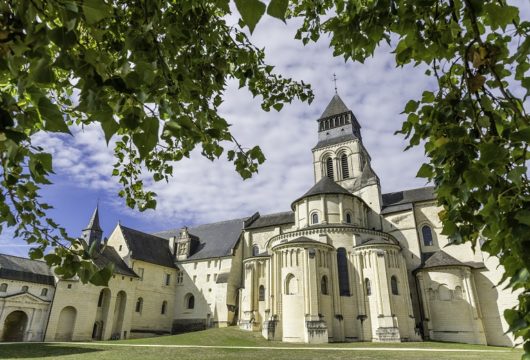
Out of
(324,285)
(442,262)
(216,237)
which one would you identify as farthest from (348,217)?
(216,237)

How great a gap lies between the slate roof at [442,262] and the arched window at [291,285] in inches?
452

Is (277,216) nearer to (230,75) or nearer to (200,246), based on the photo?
(200,246)

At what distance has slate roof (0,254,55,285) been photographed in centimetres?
2969

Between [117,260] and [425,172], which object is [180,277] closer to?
[117,260]

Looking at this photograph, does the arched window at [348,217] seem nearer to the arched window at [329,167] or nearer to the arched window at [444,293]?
the arched window at [444,293]

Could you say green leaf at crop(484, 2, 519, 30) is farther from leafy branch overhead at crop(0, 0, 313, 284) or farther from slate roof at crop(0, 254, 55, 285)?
slate roof at crop(0, 254, 55, 285)

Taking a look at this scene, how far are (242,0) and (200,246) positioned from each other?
4564 cm

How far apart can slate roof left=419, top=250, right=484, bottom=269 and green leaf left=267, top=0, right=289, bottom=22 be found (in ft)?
103

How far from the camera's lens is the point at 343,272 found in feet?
90.9

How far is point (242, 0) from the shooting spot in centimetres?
118

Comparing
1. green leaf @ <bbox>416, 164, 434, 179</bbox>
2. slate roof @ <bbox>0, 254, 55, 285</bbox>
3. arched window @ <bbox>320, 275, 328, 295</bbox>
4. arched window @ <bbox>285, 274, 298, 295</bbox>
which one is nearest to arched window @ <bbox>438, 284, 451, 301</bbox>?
arched window @ <bbox>320, 275, 328, 295</bbox>

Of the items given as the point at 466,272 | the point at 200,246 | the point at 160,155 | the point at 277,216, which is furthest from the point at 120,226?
the point at 160,155

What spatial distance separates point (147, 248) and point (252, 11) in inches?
1718

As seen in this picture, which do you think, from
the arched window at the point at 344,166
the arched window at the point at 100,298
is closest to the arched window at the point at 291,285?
Result: the arched window at the point at 100,298
